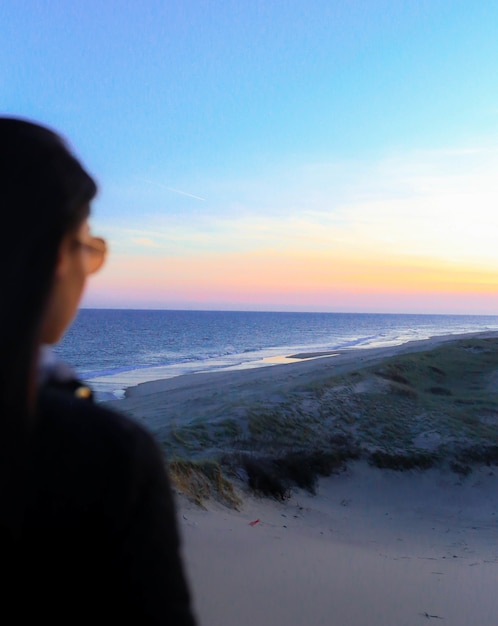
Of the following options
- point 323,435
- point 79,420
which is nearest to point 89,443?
point 79,420

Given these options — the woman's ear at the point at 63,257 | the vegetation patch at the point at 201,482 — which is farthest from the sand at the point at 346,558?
the woman's ear at the point at 63,257

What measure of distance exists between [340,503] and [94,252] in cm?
1062

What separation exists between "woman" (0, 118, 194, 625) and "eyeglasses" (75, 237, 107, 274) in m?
0.07

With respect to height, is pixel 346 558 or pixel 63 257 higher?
pixel 63 257

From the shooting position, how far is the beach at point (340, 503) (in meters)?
6.09

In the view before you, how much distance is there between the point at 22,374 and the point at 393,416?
50.1ft

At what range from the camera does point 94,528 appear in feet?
3.43

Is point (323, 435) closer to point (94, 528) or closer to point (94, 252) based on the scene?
point (94, 252)

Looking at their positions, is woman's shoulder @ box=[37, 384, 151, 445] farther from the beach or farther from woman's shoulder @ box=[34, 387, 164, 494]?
the beach

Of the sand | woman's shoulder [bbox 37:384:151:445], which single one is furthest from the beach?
woman's shoulder [bbox 37:384:151:445]

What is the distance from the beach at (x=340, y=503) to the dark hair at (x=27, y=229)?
482 centimetres

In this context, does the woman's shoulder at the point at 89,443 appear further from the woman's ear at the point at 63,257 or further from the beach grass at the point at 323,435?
the beach grass at the point at 323,435

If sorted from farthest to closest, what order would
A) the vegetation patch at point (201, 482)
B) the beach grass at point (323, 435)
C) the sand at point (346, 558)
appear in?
the beach grass at point (323, 435)
the vegetation patch at point (201, 482)
the sand at point (346, 558)

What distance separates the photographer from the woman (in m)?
1.02
